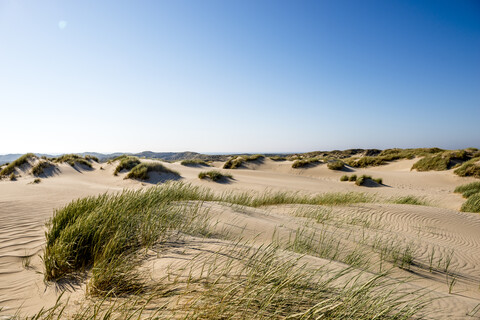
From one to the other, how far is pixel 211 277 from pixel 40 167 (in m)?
19.9

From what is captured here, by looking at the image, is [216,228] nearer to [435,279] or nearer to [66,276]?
[66,276]

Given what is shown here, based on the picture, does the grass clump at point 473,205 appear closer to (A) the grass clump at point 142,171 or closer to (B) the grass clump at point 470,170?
(B) the grass clump at point 470,170

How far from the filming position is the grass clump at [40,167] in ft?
51.3

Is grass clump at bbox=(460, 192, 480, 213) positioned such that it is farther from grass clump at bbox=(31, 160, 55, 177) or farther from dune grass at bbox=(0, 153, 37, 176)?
dune grass at bbox=(0, 153, 37, 176)

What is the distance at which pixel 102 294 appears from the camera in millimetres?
Result: 2061

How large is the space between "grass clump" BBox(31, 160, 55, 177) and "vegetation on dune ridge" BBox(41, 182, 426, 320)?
16152mm

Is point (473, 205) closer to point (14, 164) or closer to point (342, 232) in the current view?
point (342, 232)

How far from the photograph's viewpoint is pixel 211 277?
2047mm

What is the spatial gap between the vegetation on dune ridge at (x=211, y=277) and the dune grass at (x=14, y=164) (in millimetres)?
17918

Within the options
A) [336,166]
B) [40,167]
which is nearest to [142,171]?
[40,167]

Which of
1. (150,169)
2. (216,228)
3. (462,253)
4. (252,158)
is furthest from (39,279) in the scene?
(252,158)

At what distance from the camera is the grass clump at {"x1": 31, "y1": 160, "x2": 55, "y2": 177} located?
15.6 m

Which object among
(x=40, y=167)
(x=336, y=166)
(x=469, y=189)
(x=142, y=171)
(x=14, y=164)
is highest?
(x=14, y=164)

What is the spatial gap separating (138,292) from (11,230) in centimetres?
421
